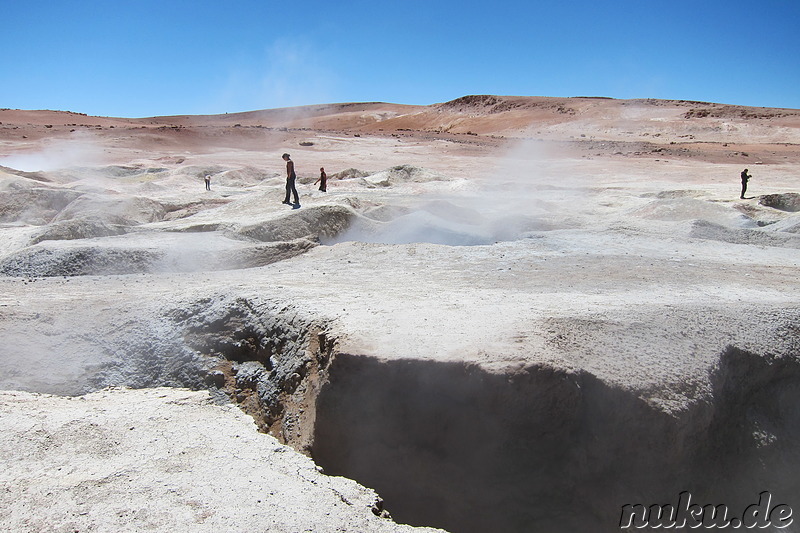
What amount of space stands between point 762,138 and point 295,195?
30.6 meters

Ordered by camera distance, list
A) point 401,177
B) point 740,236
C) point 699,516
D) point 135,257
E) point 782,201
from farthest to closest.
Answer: point 401,177
point 782,201
point 740,236
point 135,257
point 699,516

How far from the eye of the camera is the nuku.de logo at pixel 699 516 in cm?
348

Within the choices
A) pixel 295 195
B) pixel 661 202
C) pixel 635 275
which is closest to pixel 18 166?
pixel 295 195

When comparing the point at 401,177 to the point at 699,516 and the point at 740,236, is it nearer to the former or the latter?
the point at 740,236

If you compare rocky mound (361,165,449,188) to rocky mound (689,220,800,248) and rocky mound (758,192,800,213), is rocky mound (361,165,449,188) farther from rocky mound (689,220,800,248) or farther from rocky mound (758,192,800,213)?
rocky mound (689,220,800,248)

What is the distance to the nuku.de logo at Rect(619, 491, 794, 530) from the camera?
11.4 ft

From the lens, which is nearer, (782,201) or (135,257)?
(135,257)

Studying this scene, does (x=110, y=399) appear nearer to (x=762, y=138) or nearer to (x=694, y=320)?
(x=694, y=320)

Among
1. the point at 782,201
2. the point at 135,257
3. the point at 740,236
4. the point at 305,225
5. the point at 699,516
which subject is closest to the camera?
the point at 699,516

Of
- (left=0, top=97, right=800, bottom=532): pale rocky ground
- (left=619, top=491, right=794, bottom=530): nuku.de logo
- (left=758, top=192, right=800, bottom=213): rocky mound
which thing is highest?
(left=758, top=192, right=800, bottom=213): rocky mound

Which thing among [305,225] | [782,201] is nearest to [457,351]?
[305,225]

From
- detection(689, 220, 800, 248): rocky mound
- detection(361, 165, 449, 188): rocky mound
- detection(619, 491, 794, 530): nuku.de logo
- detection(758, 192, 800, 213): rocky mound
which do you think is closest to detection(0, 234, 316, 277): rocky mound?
detection(619, 491, 794, 530): nuku.de logo

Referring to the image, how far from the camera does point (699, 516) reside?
11.9 feet

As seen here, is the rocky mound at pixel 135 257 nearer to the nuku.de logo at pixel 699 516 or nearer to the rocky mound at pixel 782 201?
the nuku.de logo at pixel 699 516
